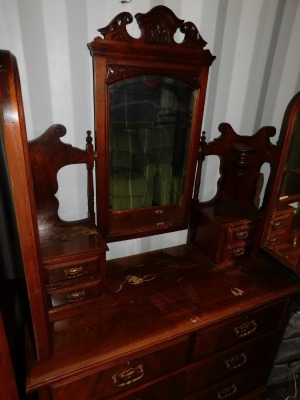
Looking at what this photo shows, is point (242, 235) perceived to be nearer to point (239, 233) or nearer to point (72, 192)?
point (239, 233)

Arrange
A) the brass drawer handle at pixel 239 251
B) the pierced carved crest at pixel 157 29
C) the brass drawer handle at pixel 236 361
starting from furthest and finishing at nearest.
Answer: the brass drawer handle at pixel 239 251
the brass drawer handle at pixel 236 361
the pierced carved crest at pixel 157 29

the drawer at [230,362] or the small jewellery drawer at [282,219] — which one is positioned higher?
the small jewellery drawer at [282,219]

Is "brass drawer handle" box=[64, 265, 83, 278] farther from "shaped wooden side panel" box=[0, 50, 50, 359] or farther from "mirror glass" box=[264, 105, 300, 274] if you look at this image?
"mirror glass" box=[264, 105, 300, 274]

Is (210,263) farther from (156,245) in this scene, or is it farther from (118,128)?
(118,128)

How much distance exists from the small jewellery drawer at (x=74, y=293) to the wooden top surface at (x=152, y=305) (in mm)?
55

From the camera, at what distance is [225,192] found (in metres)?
1.67

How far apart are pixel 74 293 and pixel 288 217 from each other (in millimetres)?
1227

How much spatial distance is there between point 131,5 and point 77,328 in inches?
52.9

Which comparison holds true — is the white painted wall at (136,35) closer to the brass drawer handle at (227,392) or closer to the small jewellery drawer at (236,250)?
the small jewellery drawer at (236,250)

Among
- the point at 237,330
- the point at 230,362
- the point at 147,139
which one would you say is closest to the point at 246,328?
the point at 237,330

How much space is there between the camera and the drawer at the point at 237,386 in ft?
4.64

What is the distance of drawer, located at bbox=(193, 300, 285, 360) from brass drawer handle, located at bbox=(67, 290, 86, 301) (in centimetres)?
53

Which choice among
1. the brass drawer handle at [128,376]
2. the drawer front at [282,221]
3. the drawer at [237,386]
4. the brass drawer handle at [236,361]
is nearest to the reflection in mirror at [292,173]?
the drawer front at [282,221]

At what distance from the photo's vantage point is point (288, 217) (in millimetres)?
1562
